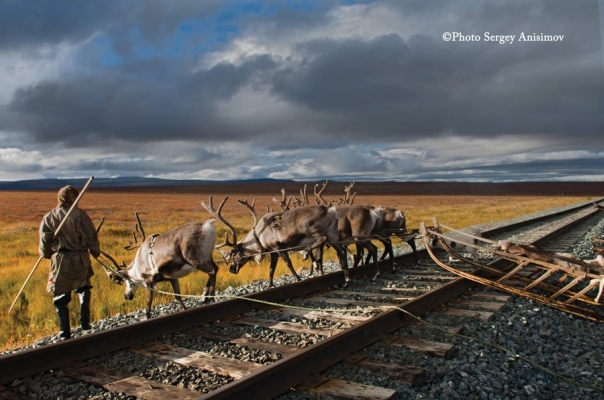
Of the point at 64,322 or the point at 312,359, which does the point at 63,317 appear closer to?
the point at 64,322

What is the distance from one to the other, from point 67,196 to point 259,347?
3.40 m

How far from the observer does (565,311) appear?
7148mm

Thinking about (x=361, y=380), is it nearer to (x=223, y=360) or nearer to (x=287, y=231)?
(x=223, y=360)

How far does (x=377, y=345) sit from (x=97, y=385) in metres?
2.88

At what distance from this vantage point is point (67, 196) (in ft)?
21.7

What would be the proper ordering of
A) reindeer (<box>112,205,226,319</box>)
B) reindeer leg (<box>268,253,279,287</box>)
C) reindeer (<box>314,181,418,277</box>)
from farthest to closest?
reindeer (<box>314,181,418,277</box>) < reindeer leg (<box>268,253,279,287</box>) < reindeer (<box>112,205,226,319</box>)

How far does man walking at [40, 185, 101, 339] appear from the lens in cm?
650

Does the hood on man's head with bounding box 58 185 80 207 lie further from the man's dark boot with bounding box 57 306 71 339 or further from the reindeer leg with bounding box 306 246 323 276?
the reindeer leg with bounding box 306 246 323 276

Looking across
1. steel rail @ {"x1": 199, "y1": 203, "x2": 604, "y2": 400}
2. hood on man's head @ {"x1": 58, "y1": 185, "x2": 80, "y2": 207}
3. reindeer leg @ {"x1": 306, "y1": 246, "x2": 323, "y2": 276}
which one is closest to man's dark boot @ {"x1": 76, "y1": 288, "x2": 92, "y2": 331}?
hood on man's head @ {"x1": 58, "y1": 185, "x2": 80, "y2": 207}

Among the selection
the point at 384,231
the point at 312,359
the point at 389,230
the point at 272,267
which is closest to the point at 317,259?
the point at 272,267

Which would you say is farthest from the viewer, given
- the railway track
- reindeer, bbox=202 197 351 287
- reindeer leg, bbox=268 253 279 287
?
reindeer, bbox=202 197 351 287

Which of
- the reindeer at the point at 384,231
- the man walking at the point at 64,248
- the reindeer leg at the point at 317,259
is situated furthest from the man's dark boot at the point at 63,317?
the reindeer at the point at 384,231

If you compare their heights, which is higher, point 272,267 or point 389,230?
point 389,230

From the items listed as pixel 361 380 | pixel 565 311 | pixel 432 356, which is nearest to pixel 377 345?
pixel 432 356
